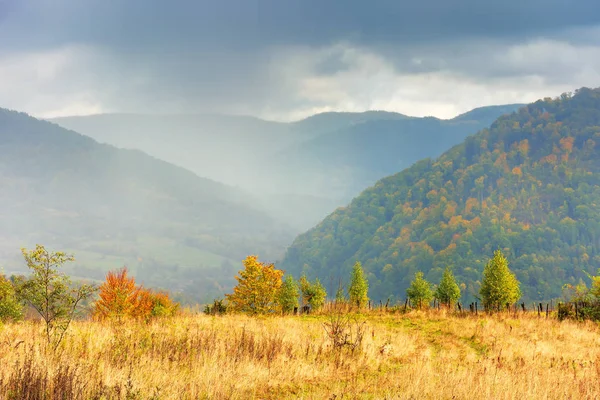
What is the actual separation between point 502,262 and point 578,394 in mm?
23473

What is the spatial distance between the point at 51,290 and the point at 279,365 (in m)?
6.30

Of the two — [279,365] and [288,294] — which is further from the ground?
[279,365]

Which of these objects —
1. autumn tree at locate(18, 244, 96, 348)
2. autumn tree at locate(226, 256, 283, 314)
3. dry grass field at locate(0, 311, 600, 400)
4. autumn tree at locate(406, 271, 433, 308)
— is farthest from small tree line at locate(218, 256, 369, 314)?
autumn tree at locate(18, 244, 96, 348)

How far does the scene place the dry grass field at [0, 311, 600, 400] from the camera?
8.23 m

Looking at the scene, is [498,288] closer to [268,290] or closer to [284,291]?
[284,291]

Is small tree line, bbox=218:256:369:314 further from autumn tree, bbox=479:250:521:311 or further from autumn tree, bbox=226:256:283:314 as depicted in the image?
autumn tree, bbox=479:250:521:311

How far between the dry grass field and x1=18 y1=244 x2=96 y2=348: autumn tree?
0.59 m

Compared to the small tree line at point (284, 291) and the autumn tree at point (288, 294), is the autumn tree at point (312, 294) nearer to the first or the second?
the small tree line at point (284, 291)

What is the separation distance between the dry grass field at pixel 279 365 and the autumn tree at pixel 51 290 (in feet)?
1.94

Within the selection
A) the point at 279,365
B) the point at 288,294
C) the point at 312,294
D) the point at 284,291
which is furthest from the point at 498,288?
the point at 279,365

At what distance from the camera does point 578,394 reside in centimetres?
913

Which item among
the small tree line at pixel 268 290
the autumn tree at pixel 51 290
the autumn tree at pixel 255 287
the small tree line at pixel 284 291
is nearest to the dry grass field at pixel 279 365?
the autumn tree at pixel 51 290

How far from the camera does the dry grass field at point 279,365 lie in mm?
8227

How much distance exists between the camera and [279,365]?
1077 centimetres
